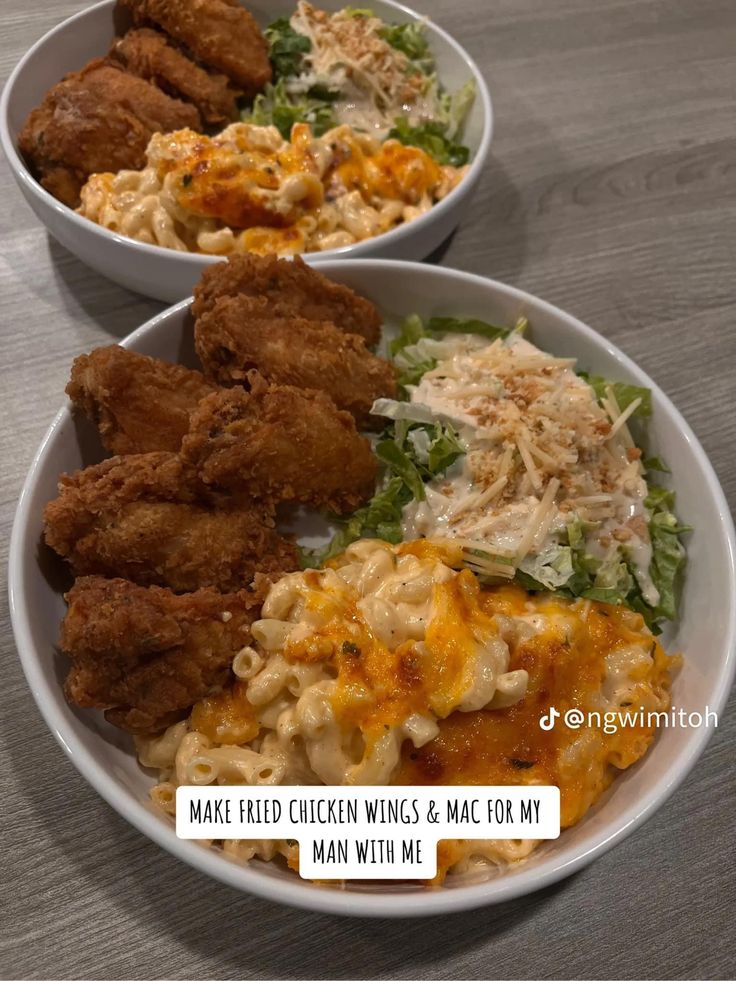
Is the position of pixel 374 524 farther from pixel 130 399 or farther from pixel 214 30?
pixel 214 30

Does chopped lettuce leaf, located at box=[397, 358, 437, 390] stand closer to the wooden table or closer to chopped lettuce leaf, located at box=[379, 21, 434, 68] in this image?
the wooden table

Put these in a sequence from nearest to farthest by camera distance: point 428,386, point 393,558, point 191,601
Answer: point 191,601 → point 393,558 → point 428,386

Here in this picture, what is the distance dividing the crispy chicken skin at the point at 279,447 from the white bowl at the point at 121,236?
529 millimetres

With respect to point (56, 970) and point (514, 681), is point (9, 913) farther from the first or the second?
point (514, 681)

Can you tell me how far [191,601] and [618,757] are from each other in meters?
0.93

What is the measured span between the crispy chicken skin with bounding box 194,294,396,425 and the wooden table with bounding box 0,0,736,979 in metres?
0.64

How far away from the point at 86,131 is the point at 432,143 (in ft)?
3.83

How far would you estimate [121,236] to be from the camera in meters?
2.17

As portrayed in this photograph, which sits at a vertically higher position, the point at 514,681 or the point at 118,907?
the point at 514,681

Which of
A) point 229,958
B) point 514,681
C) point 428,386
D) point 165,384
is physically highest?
point 165,384

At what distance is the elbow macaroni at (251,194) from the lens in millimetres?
2279

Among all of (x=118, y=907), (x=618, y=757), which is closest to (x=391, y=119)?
(x=618, y=757)

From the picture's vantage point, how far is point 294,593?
1.63 metres

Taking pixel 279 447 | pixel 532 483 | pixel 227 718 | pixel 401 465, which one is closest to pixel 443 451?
pixel 401 465
